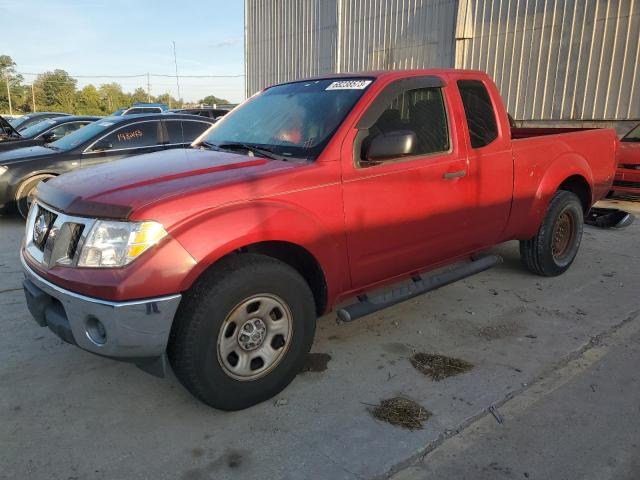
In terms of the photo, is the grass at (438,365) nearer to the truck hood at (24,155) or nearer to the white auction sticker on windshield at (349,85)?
the white auction sticker on windshield at (349,85)

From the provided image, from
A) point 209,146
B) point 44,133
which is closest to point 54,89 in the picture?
point 44,133

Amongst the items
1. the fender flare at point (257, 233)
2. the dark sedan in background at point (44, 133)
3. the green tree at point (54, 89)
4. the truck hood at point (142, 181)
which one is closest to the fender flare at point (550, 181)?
the fender flare at point (257, 233)

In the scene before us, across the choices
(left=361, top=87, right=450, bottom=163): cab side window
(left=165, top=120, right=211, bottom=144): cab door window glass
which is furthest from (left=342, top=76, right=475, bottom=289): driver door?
(left=165, top=120, right=211, bottom=144): cab door window glass

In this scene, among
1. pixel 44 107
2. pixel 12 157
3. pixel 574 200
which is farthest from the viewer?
pixel 44 107

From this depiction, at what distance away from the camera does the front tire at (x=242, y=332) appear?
8.30 ft

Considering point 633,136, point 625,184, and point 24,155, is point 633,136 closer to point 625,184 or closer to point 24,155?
point 625,184

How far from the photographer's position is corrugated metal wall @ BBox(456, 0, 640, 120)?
10.6 metres

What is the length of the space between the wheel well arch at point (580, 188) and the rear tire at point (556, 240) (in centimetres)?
11

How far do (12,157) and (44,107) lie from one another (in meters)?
68.6

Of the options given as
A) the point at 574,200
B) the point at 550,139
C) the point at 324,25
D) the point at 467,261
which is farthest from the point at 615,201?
the point at 324,25

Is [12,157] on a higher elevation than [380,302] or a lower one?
higher

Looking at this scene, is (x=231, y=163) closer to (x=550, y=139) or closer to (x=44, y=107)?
(x=550, y=139)

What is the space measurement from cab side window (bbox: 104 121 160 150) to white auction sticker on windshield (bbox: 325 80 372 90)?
519 cm

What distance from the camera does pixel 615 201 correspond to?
9.14 meters
